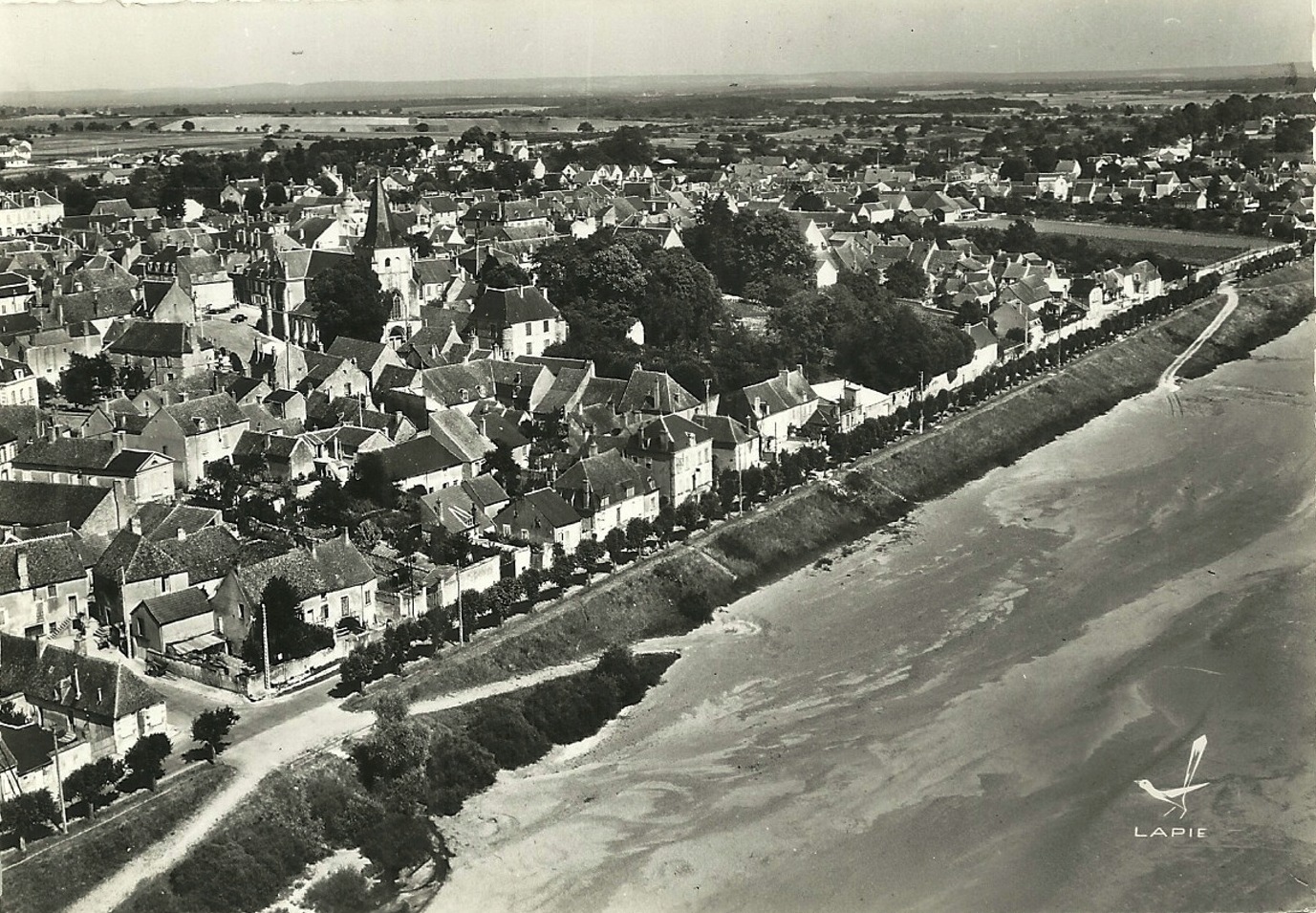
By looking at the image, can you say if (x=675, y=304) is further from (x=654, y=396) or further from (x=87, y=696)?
(x=87, y=696)

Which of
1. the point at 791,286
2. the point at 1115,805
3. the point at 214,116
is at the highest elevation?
the point at 214,116

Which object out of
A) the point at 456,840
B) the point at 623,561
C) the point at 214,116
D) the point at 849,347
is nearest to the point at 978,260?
the point at 849,347

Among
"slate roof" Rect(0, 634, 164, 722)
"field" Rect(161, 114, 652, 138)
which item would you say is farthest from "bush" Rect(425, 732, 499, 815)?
"field" Rect(161, 114, 652, 138)

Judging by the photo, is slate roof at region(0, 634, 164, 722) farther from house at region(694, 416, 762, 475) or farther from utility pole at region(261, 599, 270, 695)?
house at region(694, 416, 762, 475)

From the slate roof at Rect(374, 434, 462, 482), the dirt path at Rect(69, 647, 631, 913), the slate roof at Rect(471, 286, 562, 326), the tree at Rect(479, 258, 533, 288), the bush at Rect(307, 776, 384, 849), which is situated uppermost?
the tree at Rect(479, 258, 533, 288)

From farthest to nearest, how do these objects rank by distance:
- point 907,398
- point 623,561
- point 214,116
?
point 214,116 < point 907,398 < point 623,561

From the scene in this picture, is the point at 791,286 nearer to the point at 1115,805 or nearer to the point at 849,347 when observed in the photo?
the point at 849,347
